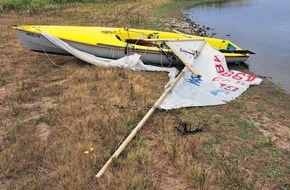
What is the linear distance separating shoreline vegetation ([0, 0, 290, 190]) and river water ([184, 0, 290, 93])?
3244 mm

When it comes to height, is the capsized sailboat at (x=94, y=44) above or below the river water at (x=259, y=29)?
above

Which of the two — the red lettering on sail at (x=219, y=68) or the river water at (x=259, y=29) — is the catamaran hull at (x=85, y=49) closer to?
the red lettering on sail at (x=219, y=68)

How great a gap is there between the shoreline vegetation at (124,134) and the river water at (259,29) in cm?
324

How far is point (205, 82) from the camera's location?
938 cm

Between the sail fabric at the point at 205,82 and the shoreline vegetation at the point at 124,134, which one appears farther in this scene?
the sail fabric at the point at 205,82

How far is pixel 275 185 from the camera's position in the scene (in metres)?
5.41

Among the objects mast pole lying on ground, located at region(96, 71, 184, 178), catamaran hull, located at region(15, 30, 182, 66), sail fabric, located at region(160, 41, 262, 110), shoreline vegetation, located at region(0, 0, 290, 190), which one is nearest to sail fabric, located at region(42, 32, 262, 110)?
sail fabric, located at region(160, 41, 262, 110)

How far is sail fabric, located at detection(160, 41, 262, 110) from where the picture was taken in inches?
323

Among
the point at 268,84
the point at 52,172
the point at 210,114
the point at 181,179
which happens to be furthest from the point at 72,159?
the point at 268,84

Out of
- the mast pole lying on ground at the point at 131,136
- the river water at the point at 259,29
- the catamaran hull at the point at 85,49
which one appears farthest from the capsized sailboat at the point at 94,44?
the river water at the point at 259,29

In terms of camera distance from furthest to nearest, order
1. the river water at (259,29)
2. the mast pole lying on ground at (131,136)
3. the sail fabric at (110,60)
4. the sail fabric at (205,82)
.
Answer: the river water at (259,29)
the sail fabric at (110,60)
the sail fabric at (205,82)
the mast pole lying on ground at (131,136)

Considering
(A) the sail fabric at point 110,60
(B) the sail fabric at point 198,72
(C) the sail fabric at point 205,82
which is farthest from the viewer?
(A) the sail fabric at point 110,60

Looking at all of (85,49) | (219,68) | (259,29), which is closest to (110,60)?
(85,49)

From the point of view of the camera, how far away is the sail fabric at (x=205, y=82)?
8.21m
